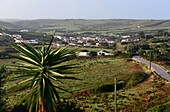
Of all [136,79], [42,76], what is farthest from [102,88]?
[42,76]

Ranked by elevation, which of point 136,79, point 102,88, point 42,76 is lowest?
point 136,79

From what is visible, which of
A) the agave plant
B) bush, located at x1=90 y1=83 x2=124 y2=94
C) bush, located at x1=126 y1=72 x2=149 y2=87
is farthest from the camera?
bush, located at x1=126 y1=72 x2=149 y2=87

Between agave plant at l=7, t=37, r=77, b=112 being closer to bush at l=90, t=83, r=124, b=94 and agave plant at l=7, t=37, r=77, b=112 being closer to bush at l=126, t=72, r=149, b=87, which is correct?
bush at l=90, t=83, r=124, b=94

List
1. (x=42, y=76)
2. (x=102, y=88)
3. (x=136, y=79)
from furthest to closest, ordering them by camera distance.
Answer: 1. (x=136, y=79)
2. (x=102, y=88)
3. (x=42, y=76)

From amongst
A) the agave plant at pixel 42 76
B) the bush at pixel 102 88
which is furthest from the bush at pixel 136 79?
the agave plant at pixel 42 76

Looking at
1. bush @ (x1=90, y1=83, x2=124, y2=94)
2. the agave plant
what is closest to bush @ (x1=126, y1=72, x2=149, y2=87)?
bush @ (x1=90, y1=83, x2=124, y2=94)

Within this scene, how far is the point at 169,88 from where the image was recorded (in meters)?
31.3

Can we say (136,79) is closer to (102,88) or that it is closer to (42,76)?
(102,88)

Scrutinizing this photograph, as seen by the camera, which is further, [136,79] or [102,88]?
[136,79]

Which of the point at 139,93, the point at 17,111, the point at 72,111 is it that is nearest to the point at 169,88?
the point at 139,93

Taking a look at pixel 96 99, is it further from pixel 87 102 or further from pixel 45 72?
pixel 45 72

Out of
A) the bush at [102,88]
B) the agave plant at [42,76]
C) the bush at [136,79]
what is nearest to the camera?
the agave plant at [42,76]

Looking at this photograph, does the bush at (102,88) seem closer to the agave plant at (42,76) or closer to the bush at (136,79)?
the bush at (136,79)

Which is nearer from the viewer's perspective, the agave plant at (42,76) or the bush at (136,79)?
the agave plant at (42,76)
